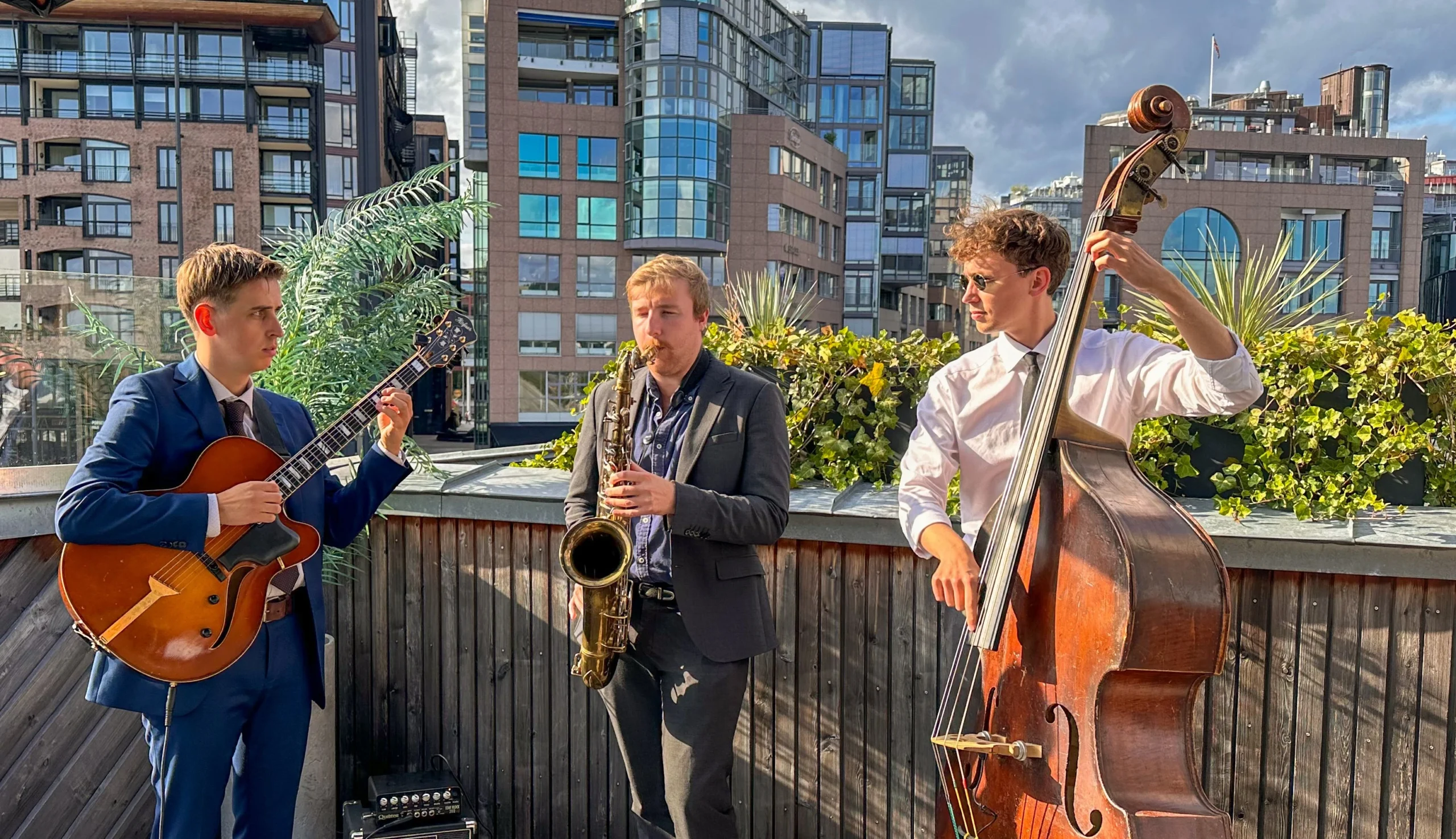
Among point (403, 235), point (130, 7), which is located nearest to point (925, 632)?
point (403, 235)

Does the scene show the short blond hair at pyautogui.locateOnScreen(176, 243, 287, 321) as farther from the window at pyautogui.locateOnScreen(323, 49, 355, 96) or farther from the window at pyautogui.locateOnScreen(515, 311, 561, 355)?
the window at pyautogui.locateOnScreen(323, 49, 355, 96)

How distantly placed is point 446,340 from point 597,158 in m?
40.6

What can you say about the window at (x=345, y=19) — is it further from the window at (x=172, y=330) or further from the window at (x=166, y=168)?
the window at (x=172, y=330)

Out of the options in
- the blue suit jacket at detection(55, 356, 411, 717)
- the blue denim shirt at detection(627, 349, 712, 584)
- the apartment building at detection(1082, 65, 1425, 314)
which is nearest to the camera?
the blue suit jacket at detection(55, 356, 411, 717)

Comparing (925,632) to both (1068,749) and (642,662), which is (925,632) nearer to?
(642,662)

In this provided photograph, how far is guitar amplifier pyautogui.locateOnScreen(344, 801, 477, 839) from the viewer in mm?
3260

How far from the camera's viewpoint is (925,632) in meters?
3.21

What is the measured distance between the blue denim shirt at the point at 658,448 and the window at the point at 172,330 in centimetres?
205

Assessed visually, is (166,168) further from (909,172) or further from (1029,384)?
(1029,384)

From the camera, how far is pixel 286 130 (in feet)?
134

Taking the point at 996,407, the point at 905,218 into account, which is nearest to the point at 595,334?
the point at 905,218

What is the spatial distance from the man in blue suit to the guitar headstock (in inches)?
7.5

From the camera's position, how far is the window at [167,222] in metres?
39.8

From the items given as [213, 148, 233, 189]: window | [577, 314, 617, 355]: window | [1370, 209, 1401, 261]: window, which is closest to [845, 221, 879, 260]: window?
[577, 314, 617, 355]: window
